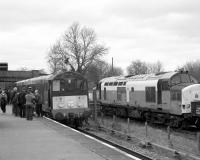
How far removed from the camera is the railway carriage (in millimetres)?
23328

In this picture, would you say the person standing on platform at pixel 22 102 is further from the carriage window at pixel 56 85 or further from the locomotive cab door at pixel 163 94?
the locomotive cab door at pixel 163 94

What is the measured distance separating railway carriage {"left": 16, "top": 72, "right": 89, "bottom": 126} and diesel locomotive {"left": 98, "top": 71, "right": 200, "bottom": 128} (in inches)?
162

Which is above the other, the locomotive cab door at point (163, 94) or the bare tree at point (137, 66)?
the bare tree at point (137, 66)

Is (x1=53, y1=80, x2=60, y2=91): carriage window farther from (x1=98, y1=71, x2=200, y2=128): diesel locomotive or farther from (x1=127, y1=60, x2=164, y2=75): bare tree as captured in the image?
(x1=127, y1=60, x2=164, y2=75): bare tree

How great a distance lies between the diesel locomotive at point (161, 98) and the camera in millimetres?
21375

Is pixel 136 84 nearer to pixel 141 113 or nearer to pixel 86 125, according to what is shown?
pixel 141 113

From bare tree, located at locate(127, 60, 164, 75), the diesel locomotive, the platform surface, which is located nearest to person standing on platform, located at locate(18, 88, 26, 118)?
the diesel locomotive

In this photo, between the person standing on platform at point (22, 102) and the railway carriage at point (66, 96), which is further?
the person standing on platform at point (22, 102)

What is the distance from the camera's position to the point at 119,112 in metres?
31.9

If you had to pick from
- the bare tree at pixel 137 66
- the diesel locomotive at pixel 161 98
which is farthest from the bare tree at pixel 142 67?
the diesel locomotive at pixel 161 98

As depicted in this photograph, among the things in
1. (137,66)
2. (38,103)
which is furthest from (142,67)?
(38,103)

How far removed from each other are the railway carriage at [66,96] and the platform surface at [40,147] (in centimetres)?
617

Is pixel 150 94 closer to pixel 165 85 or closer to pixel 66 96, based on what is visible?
pixel 165 85

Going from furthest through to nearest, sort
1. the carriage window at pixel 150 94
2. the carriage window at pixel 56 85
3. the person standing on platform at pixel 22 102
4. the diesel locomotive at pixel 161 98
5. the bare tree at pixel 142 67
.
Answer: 1. the bare tree at pixel 142 67
2. the person standing on platform at pixel 22 102
3. the carriage window at pixel 150 94
4. the carriage window at pixel 56 85
5. the diesel locomotive at pixel 161 98
